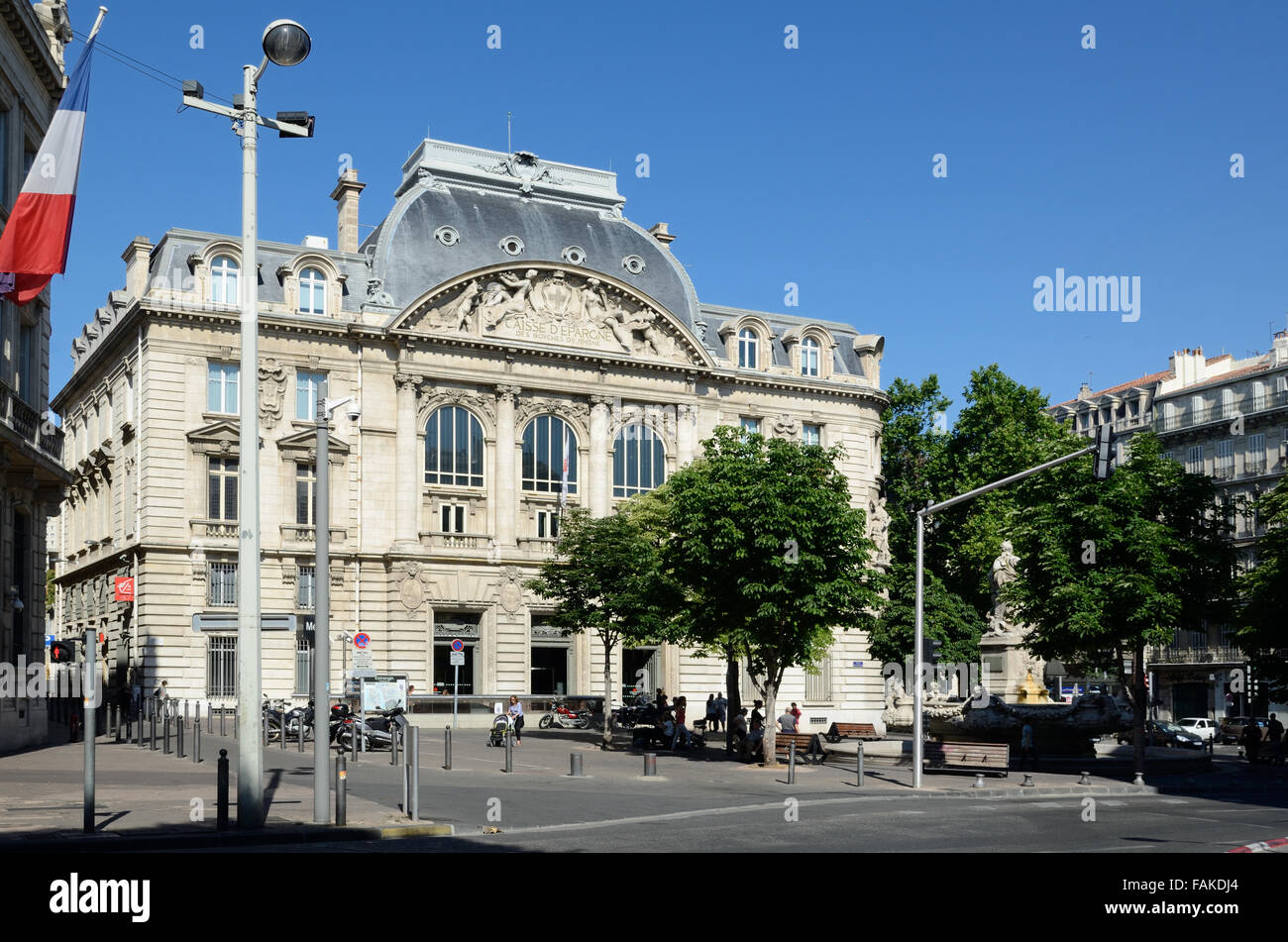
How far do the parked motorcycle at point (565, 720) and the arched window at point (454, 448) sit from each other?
1181 cm

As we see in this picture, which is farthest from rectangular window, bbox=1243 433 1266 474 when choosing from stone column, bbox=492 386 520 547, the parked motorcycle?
the parked motorcycle

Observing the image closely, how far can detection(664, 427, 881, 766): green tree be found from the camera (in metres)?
38.2

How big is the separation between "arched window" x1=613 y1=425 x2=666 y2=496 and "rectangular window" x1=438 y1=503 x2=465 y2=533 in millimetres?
7558

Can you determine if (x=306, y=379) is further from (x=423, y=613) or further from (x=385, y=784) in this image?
(x=385, y=784)

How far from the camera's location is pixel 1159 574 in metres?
38.2

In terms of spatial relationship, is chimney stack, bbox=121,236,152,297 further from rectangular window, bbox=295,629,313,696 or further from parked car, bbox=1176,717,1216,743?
parked car, bbox=1176,717,1216,743

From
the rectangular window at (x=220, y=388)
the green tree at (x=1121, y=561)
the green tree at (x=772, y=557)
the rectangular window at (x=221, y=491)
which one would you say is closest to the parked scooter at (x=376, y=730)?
the green tree at (x=772, y=557)

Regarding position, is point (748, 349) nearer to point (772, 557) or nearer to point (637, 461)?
point (637, 461)

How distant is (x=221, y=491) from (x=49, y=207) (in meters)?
33.3

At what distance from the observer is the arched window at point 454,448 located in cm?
6109

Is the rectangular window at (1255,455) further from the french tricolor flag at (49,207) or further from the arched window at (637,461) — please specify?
the french tricolor flag at (49,207)

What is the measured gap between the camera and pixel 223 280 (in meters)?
57.5

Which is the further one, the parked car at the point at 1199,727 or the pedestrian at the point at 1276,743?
the parked car at the point at 1199,727
